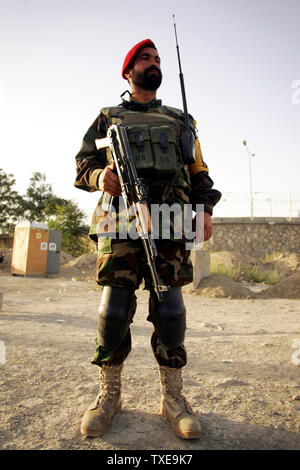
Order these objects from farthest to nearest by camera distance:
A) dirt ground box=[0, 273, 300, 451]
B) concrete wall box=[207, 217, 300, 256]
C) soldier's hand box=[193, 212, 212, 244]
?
concrete wall box=[207, 217, 300, 256], soldier's hand box=[193, 212, 212, 244], dirt ground box=[0, 273, 300, 451]

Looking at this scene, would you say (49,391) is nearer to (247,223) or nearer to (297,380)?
(297,380)

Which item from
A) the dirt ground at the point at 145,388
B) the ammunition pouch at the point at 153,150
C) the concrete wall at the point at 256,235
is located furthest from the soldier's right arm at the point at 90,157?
the concrete wall at the point at 256,235

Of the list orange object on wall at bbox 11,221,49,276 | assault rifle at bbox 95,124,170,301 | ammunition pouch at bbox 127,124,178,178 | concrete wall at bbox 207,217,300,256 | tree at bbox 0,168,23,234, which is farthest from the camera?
tree at bbox 0,168,23,234

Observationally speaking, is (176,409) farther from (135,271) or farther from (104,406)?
(135,271)

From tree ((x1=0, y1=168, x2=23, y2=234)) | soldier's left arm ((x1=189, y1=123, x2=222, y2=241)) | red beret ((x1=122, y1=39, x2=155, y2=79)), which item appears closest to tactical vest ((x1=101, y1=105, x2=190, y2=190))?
soldier's left arm ((x1=189, y1=123, x2=222, y2=241))

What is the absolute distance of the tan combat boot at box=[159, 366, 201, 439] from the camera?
134 cm

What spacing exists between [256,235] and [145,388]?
14561mm

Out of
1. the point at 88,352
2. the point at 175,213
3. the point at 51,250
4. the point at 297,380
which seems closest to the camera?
the point at 175,213

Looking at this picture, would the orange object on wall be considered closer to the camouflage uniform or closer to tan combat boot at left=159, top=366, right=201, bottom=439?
the camouflage uniform

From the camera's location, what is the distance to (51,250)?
10.9 meters

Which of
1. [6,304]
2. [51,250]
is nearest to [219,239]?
[51,250]

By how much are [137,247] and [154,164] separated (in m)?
0.41

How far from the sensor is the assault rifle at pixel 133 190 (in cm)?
149

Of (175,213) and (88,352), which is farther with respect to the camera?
(88,352)
